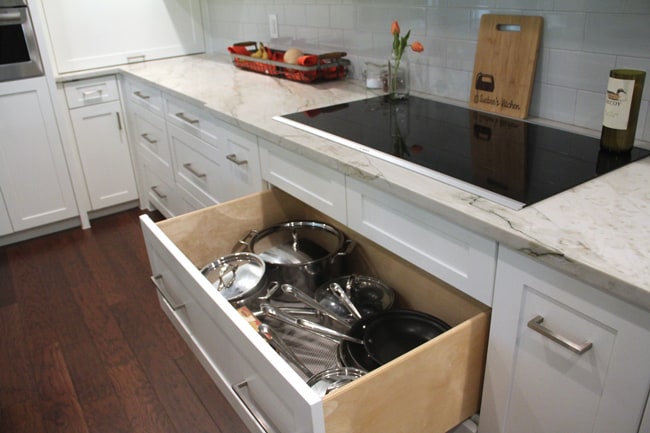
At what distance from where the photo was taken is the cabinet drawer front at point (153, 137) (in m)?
2.64

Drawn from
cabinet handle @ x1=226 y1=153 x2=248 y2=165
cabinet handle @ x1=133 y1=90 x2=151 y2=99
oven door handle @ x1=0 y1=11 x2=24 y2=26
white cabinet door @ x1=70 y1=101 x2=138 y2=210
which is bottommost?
white cabinet door @ x1=70 y1=101 x2=138 y2=210

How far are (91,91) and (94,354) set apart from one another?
155 cm

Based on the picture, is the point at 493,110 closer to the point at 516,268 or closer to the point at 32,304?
the point at 516,268

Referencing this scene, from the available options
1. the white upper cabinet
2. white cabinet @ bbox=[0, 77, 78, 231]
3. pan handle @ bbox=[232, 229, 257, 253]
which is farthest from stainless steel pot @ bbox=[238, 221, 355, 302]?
the white upper cabinet

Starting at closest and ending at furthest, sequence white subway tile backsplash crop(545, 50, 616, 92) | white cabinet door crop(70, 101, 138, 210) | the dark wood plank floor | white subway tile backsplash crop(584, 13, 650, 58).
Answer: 1. white subway tile backsplash crop(584, 13, 650, 58)
2. white subway tile backsplash crop(545, 50, 616, 92)
3. the dark wood plank floor
4. white cabinet door crop(70, 101, 138, 210)

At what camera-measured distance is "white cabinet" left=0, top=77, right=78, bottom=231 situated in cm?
270

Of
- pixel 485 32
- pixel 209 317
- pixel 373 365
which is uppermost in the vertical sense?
pixel 485 32

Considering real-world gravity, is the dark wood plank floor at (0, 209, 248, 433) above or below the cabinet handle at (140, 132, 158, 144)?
below

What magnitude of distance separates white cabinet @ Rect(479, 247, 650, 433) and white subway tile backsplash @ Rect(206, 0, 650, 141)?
63 cm

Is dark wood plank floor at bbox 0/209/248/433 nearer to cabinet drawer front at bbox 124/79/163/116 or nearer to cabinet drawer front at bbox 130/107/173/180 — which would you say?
cabinet drawer front at bbox 130/107/173/180

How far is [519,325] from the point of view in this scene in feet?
3.28

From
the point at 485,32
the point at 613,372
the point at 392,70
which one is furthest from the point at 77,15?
the point at 613,372

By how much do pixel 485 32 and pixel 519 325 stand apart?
96cm

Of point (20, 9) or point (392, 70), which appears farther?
point (20, 9)
